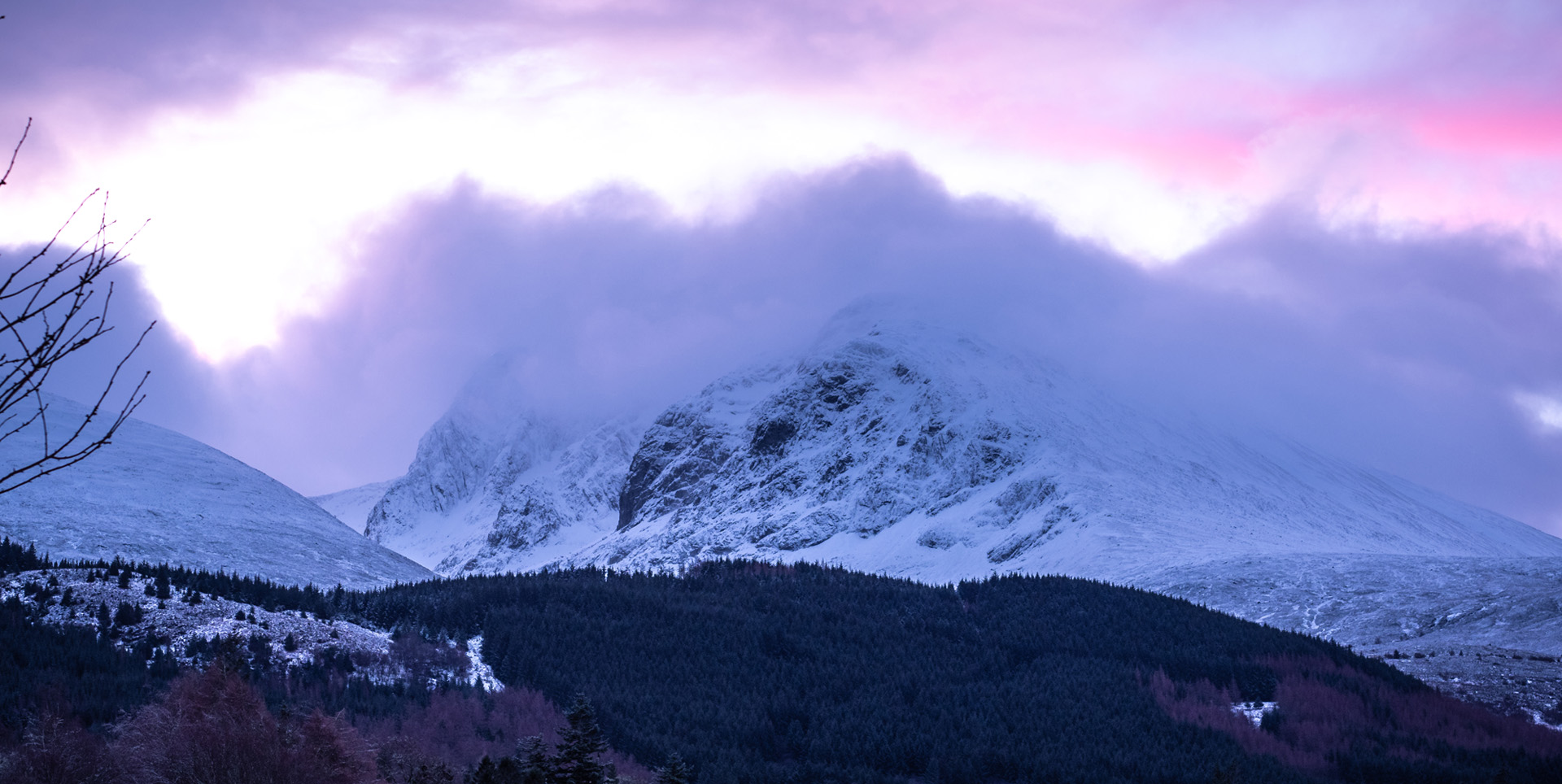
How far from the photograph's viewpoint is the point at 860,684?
123750mm

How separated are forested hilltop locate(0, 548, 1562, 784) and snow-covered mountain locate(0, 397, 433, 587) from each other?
27.7 meters

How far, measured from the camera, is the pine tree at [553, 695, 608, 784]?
2499 inches

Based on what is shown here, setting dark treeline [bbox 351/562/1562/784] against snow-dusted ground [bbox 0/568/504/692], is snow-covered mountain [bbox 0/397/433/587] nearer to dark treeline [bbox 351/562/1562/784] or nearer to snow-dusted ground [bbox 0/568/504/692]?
dark treeline [bbox 351/562/1562/784]

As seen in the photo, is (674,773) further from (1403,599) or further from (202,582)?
(1403,599)

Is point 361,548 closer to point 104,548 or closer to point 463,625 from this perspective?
point 104,548

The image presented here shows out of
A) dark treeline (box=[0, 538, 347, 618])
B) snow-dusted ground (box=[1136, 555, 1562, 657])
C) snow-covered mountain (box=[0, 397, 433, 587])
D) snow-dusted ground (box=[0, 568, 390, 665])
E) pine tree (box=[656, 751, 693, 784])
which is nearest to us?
pine tree (box=[656, 751, 693, 784])

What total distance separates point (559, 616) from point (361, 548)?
59547 millimetres

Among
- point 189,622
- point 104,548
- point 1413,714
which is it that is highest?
point 104,548

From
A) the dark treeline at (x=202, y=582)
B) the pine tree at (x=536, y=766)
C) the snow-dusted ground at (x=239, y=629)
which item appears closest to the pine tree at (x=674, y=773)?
the pine tree at (x=536, y=766)

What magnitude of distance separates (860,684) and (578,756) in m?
63.0

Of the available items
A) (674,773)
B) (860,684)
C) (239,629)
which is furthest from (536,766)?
(860,684)

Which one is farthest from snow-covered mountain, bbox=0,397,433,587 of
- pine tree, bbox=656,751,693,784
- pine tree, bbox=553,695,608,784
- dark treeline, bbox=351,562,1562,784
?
pine tree, bbox=553,695,608,784

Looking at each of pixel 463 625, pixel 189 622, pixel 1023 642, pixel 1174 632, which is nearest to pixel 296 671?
pixel 189 622

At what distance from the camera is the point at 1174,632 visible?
443ft
